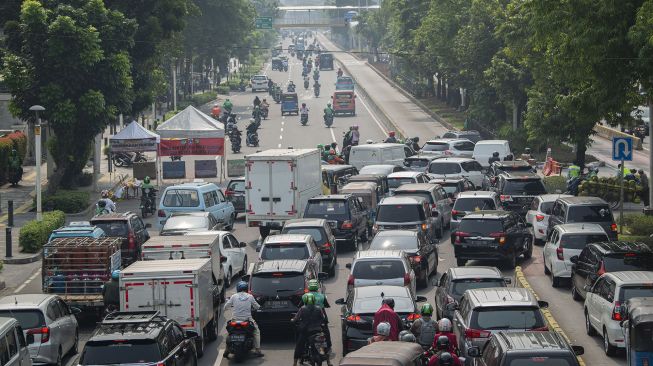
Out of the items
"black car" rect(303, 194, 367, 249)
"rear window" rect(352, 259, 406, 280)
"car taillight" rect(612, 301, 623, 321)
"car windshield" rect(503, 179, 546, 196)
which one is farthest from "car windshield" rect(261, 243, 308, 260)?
"car windshield" rect(503, 179, 546, 196)

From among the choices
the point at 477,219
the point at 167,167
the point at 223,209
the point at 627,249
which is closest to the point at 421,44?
the point at 167,167

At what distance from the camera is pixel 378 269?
2606 cm

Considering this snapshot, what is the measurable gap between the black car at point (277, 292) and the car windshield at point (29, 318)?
4.38m

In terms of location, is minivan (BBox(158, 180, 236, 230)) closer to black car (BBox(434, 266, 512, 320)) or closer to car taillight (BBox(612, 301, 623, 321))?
black car (BBox(434, 266, 512, 320))

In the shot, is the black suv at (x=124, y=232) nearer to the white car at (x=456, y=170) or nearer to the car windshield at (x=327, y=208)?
the car windshield at (x=327, y=208)

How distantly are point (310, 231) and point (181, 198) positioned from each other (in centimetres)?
803

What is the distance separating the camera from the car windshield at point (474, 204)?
3706cm

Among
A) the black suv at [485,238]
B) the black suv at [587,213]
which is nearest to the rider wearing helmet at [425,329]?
the black suv at [485,238]

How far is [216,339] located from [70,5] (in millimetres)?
26582

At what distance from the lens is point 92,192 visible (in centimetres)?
5281

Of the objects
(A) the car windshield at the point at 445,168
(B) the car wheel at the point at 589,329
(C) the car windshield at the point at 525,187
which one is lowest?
(B) the car wheel at the point at 589,329

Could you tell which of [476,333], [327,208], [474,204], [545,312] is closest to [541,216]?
[474,204]

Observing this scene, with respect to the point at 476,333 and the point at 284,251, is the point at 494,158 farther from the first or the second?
the point at 476,333

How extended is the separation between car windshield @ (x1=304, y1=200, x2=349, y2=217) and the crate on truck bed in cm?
978
